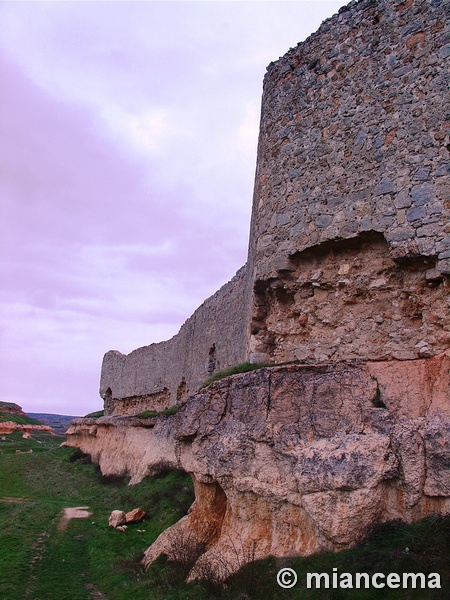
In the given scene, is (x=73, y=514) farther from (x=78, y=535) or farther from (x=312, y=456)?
(x=312, y=456)

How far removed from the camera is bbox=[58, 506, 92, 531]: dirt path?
9422 millimetres

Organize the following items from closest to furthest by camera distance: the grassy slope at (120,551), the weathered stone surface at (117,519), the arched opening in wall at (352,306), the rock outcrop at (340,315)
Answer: the grassy slope at (120,551) → the rock outcrop at (340,315) → the arched opening in wall at (352,306) → the weathered stone surface at (117,519)

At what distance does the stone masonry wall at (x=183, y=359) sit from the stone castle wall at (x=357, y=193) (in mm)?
1728

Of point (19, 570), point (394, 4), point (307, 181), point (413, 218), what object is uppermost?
point (394, 4)

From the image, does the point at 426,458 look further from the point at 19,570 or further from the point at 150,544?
the point at 19,570

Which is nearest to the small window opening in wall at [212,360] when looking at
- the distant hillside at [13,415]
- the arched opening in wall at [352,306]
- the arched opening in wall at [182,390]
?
the arched opening in wall at [182,390]

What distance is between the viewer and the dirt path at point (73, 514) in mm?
9422

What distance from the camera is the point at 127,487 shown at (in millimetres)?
11328

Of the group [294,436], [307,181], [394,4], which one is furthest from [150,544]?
[394,4]

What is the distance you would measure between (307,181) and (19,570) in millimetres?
6063

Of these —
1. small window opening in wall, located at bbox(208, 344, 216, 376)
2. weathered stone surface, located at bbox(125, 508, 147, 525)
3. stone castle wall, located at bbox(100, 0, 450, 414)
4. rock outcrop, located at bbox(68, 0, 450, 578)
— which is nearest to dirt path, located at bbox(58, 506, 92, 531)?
weathered stone surface, located at bbox(125, 508, 147, 525)

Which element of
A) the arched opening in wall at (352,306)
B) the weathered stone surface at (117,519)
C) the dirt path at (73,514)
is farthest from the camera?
the dirt path at (73,514)

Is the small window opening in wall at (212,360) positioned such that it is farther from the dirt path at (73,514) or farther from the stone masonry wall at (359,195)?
the stone masonry wall at (359,195)

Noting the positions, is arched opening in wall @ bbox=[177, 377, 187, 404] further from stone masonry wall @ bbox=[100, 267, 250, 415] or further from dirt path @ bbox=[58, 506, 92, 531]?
dirt path @ bbox=[58, 506, 92, 531]
